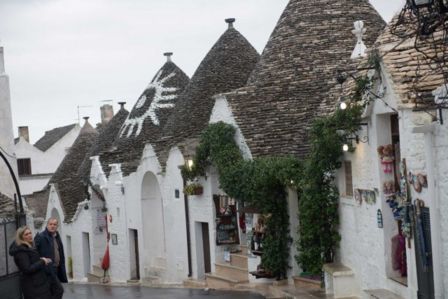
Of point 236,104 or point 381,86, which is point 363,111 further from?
point 236,104

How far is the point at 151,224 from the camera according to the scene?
103 ft

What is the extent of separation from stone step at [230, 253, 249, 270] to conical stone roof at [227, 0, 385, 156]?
126 inches

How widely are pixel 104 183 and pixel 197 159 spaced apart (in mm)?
11353

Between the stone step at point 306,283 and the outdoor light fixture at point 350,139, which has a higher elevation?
the outdoor light fixture at point 350,139

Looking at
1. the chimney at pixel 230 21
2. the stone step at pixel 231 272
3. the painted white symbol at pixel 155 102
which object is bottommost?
the stone step at pixel 231 272

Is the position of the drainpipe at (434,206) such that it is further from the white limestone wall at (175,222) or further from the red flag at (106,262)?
the red flag at (106,262)

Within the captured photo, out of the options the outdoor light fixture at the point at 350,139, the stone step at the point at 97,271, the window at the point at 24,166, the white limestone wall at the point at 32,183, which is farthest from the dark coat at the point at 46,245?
the white limestone wall at the point at 32,183

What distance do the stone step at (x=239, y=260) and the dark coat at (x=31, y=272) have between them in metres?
11.0

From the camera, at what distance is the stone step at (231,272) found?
2316cm

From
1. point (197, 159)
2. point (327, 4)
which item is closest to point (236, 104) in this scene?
point (197, 159)

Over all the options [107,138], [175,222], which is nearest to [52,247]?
[175,222]

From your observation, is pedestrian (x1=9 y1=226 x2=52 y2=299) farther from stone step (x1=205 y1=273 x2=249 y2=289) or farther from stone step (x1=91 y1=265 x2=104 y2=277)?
stone step (x1=91 y1=265 x2=104 y2=277)

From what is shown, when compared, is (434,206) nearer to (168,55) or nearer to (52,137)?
(168,55)

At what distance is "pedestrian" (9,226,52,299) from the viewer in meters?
12.5
